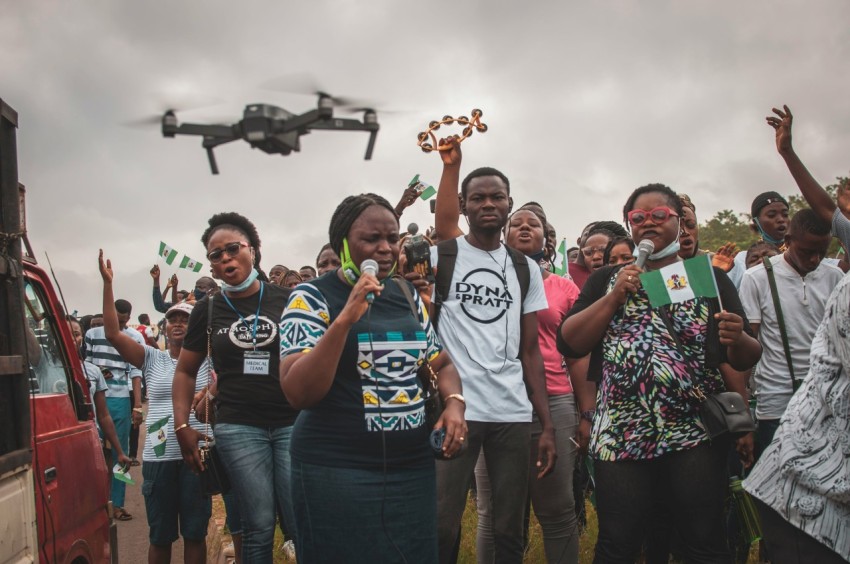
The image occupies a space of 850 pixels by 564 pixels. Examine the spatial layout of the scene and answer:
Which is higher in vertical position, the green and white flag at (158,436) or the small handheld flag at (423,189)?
the small handheld flag at (423,189)

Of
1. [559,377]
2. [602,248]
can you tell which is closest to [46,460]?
[559,377]

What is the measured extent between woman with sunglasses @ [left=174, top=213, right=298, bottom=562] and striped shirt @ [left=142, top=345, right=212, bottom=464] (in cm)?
77

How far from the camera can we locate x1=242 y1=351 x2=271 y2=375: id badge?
441 cm

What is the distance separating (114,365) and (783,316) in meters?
8.07

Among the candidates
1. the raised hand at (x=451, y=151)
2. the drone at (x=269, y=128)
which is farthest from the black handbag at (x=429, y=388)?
the raised hand at (x=451, y=151)

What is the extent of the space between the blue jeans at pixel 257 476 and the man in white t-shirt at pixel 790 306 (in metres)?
3.05

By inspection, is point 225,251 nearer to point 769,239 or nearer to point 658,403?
point 658,403

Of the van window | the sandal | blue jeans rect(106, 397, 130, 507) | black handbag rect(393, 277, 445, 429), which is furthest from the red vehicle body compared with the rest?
blue jeans rect(106, 397, 130, 507)

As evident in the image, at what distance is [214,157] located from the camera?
3.07 meters

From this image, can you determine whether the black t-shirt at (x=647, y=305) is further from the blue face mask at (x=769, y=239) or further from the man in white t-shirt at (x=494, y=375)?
the blue face mask at (x=769, y=239)

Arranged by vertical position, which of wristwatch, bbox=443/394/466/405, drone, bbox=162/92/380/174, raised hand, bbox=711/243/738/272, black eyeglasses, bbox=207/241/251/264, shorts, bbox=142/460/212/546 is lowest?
shorts, bbox=142/460/212/546

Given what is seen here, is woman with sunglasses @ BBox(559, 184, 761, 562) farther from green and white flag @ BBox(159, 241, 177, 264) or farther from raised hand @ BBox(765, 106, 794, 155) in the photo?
green and white flag @ BBox(159, 241, 177, 264)

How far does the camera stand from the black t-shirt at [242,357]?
4.40 m

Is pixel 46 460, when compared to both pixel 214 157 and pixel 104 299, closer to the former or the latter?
pixel 214 157
